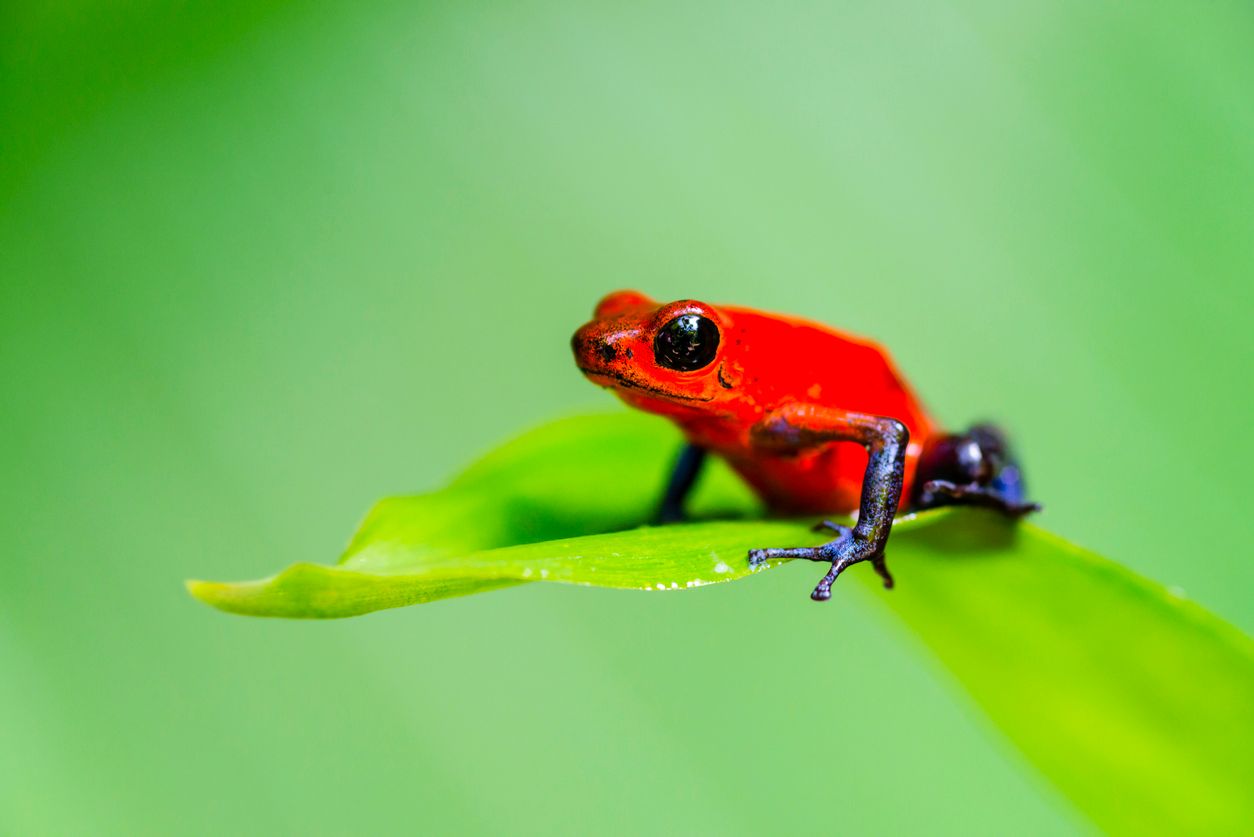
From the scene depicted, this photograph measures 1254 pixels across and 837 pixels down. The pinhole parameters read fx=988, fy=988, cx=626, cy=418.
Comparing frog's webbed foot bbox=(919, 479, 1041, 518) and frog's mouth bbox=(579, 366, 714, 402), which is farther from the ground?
frog's mouth bbox=(579, 366, 714, 402)

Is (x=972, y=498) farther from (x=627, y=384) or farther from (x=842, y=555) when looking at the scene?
(x=627, y=384)

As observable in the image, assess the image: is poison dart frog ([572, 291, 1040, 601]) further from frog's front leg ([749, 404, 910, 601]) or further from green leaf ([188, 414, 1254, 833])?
green leaf ([188, 414, 1254, 833])

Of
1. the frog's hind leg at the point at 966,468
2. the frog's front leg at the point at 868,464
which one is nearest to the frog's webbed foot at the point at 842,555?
the frog's front leg at the point at 868,464

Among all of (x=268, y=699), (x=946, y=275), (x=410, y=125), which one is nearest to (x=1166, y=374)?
(x=946, y=275)

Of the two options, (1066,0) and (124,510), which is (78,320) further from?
(1066,0)

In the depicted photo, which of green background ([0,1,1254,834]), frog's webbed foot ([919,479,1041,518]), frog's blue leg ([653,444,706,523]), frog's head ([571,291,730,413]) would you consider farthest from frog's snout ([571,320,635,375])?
green background ([0,1,1254,834])

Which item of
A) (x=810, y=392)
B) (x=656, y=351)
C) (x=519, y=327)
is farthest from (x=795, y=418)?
(x=519, y=327)

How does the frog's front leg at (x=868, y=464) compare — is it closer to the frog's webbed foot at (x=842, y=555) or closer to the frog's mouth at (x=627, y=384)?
the frog's webbed foot at (x=842, y=555)
